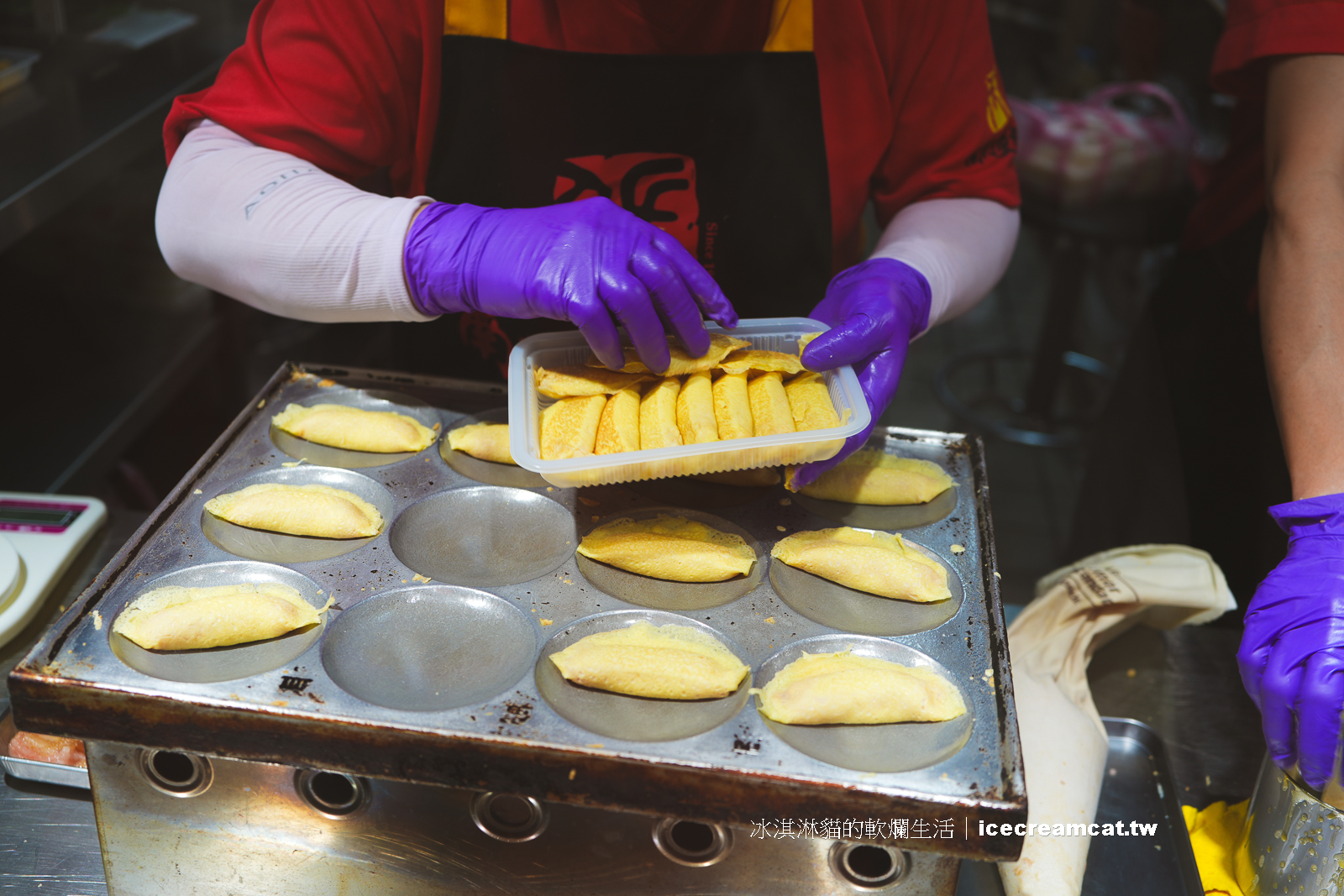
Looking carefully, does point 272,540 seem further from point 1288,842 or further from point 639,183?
point 1288,842

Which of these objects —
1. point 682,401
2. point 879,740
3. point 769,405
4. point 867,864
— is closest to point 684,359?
point 682,401

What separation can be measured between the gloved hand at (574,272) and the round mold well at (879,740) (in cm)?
65

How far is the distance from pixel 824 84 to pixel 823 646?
49.3 inches

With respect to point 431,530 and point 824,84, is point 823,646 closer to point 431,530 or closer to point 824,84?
point 431,530

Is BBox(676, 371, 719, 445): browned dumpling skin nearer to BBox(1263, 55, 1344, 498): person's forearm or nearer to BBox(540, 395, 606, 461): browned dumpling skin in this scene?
BBox(540, 395, 606, 461): browned dumpling skin

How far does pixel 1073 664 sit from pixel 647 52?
5.27ft

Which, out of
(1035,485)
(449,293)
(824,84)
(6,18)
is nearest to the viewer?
(449,293)

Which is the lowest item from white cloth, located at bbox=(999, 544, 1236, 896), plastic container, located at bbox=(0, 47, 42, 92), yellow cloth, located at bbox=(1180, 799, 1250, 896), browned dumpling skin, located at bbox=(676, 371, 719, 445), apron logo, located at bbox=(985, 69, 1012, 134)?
yellow cloth, located at bbox=(1180, 799, 1250, 896)

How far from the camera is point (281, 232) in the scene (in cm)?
180

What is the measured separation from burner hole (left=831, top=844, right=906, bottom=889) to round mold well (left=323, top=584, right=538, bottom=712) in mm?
553

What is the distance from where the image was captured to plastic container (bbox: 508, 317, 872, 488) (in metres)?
1.58

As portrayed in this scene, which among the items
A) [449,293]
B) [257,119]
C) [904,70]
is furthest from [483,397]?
[904,70]

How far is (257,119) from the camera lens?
188 cm

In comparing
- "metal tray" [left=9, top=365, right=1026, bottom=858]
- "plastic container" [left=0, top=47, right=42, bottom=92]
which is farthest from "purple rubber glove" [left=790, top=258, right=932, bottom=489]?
"plastic container" [left=0, top=47, right=42, bottom=92]
